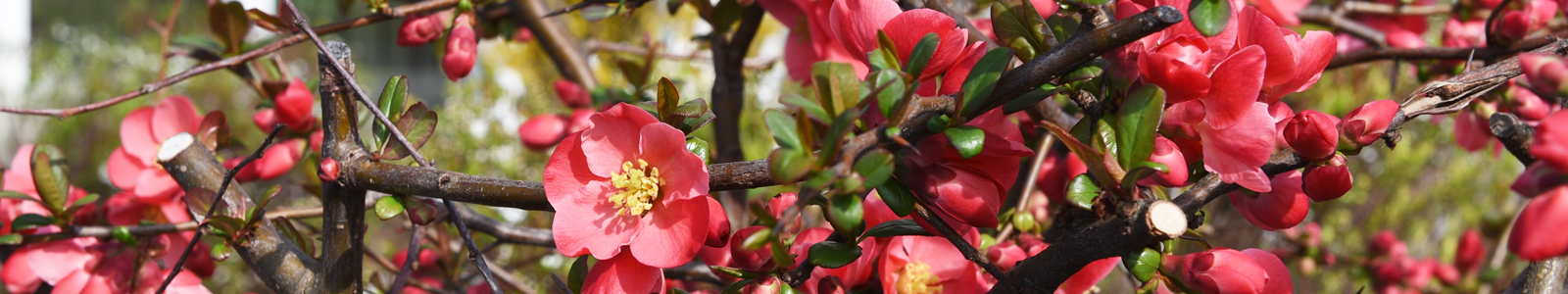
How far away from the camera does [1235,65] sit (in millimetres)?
377

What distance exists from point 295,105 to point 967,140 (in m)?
0.61

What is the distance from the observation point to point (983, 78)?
0.37 metres

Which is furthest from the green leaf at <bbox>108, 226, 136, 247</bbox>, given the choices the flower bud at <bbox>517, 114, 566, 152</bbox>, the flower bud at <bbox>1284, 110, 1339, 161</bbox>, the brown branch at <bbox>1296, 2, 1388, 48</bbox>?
the brown branch at <bbox>1296, 2, 1388, 48</bbox>

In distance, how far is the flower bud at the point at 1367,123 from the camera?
42cm

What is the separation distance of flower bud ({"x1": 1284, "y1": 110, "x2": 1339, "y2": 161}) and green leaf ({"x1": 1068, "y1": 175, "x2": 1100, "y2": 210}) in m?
0.10

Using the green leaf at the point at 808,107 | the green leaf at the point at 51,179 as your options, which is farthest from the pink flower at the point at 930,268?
the green leaf at the point at 51,179

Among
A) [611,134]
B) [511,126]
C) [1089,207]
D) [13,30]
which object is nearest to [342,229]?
[611,134]

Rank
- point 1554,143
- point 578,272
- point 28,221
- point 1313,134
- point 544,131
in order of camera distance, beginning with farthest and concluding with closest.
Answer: point 544,131, point 28,221, point 578,272, point 1313,134, point 1554,143

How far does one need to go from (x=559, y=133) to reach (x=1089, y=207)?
643 millimetres

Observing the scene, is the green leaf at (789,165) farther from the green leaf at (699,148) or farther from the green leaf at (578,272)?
the green leaf at (578,272)

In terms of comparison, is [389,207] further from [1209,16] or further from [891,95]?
[1209,16]

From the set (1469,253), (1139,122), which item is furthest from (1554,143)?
(1469,253)

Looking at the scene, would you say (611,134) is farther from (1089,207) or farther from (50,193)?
(50,193)

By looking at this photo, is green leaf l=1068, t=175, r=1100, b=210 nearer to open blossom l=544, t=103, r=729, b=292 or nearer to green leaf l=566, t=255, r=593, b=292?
open blossom l=544, t=103, r=729, b=292
